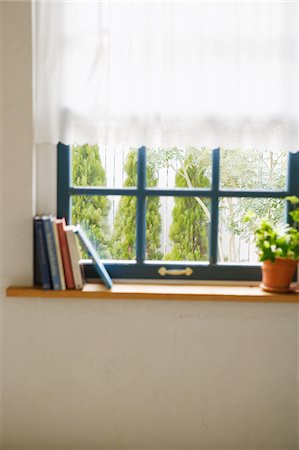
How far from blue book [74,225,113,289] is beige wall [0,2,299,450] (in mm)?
104

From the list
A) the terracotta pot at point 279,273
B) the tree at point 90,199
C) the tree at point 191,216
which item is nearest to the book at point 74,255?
the tree at point 90,199

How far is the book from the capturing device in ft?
9.32

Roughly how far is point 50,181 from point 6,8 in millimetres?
774

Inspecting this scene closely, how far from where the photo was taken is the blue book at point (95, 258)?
2871 mm

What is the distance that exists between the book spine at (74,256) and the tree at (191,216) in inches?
18.0

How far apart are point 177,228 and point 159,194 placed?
0.62 ft

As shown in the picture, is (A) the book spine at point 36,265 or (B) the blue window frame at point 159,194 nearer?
(A) the book spine at point 36,265

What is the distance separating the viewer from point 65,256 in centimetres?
286

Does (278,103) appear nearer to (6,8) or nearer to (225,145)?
(225,145)

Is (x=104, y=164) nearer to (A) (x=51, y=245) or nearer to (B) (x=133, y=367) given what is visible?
(A) (x=51, y=245)

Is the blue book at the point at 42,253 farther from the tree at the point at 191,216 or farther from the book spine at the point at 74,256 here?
the tree at the point at 191,216

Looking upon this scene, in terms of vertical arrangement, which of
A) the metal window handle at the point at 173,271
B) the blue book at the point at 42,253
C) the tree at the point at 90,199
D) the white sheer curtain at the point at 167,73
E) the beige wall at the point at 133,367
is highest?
the white sheer curtain at the point at 167,73

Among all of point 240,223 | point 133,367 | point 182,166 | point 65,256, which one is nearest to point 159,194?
point 182,166

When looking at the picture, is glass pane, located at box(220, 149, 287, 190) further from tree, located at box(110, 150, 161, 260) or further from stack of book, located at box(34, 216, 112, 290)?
stack of book, located at box(34, 216, 112, 290)
